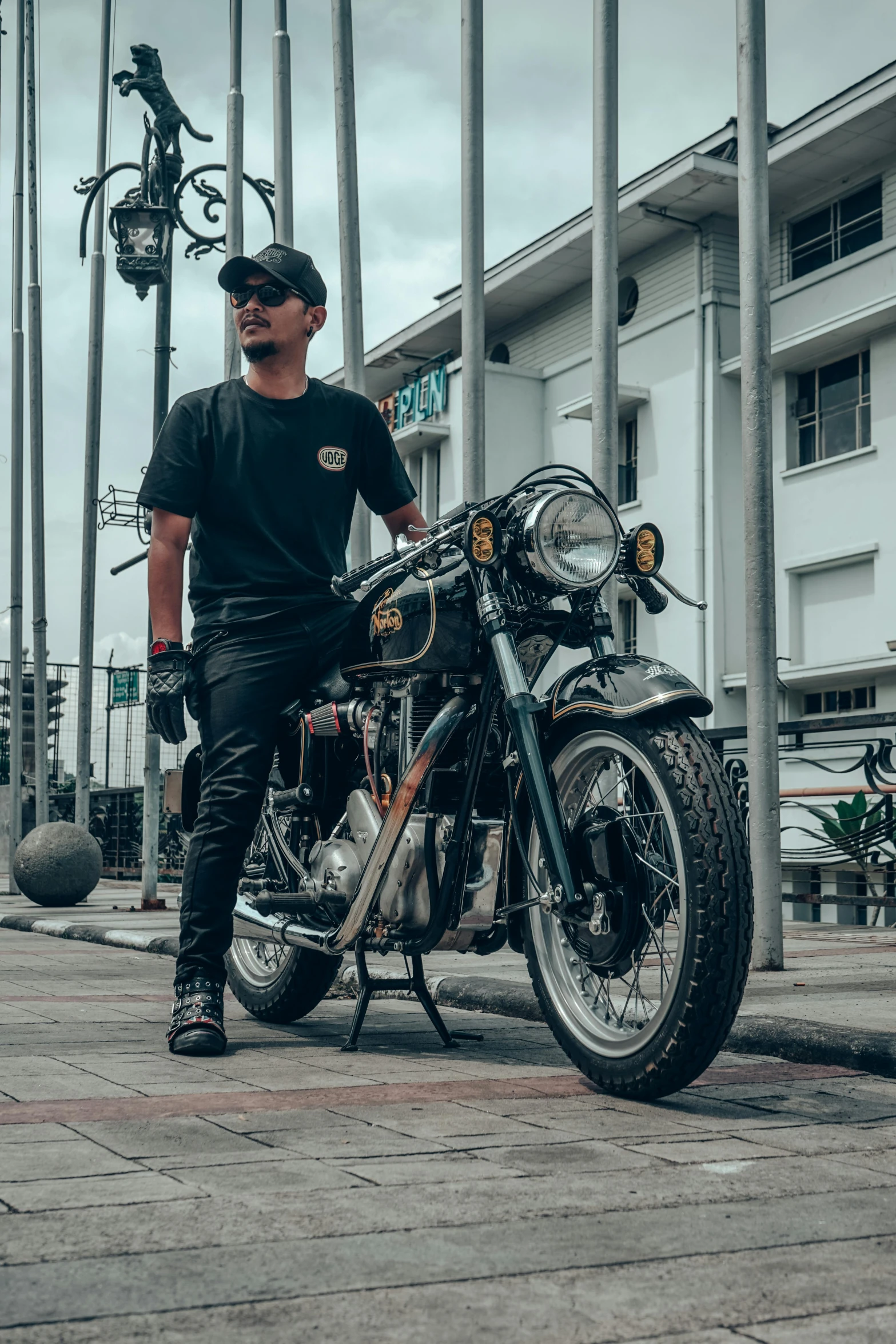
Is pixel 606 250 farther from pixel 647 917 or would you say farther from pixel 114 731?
pixel 114 731

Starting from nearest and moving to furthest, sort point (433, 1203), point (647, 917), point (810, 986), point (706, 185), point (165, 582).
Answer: point (433, 1203), point (647, 917), point (165, 582), point (810, 986), point (706, 185)

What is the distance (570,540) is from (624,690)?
474mm

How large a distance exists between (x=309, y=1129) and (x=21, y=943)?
23.1ft


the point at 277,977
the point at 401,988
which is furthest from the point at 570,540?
the point at 277,977

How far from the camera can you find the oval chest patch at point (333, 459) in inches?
191

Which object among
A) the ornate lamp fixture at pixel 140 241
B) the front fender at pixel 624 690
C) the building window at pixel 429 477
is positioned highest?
the building window at pixel 429 477

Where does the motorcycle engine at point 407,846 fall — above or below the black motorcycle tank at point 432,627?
below

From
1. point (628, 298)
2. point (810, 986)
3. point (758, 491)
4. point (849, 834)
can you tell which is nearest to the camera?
point (810, 986)

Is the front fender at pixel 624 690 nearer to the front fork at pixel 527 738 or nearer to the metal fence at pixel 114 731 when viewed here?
the front fork at pixel 527 738

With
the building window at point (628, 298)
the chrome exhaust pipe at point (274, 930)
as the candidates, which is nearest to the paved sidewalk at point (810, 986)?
the chrome exhaust pipe at point (274, 930)

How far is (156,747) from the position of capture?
14.7 meters

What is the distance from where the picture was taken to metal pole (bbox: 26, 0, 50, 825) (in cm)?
1919

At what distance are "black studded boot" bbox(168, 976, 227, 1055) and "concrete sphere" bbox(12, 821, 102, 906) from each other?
405 inches

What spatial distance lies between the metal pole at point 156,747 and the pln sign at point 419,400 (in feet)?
63.1
